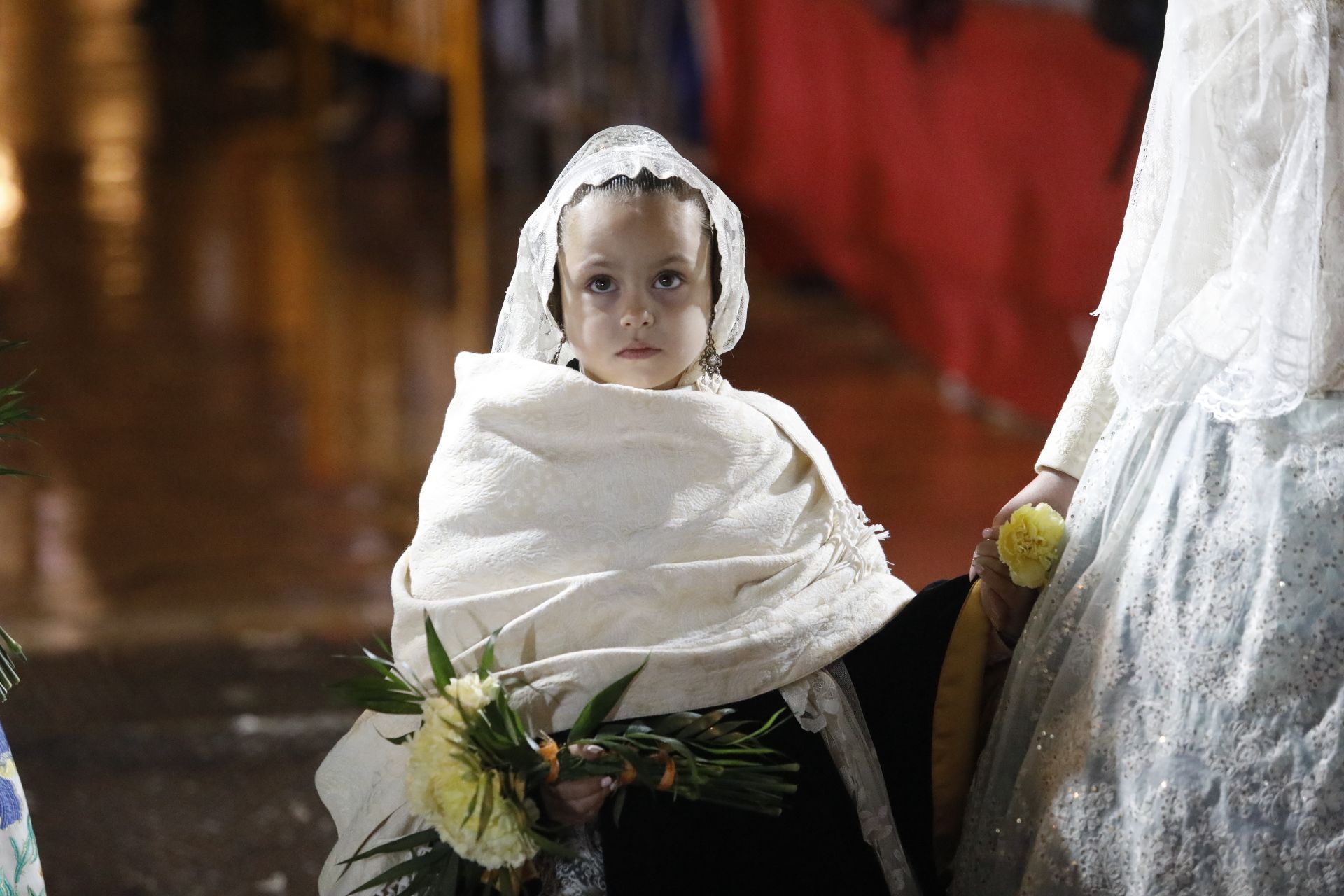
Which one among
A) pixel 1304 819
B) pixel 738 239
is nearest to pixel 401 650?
pixel 738 239

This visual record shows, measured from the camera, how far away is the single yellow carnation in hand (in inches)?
70.6

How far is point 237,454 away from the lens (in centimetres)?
489

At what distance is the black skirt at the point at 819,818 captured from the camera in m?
1.75

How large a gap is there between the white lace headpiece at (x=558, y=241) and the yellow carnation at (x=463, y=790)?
0.54m

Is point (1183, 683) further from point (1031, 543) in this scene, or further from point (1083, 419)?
point (1083, 419)

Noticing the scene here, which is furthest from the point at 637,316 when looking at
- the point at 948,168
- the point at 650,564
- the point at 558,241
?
the point at 948,168

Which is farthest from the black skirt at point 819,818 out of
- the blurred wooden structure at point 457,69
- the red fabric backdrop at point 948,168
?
the blurred wooden structure at point 457,69

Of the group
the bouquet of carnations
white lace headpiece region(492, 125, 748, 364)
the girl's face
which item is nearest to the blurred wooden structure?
white lace headpiece region(492, 125, 748, 364)

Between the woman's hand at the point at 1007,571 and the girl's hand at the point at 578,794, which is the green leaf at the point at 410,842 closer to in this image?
the girl's hand at the point at 578,794

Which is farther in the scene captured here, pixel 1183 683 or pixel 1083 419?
pixel 1083 419

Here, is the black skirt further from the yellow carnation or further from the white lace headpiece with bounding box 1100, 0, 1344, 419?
the white lace headpiece with bounding box 1100, 0, 1344, 419

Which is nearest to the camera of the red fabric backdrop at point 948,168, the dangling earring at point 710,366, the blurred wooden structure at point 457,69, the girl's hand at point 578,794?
the girl's hand at point 578,794

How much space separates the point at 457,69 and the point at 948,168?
12.0 ft

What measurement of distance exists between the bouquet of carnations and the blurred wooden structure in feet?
15.0
